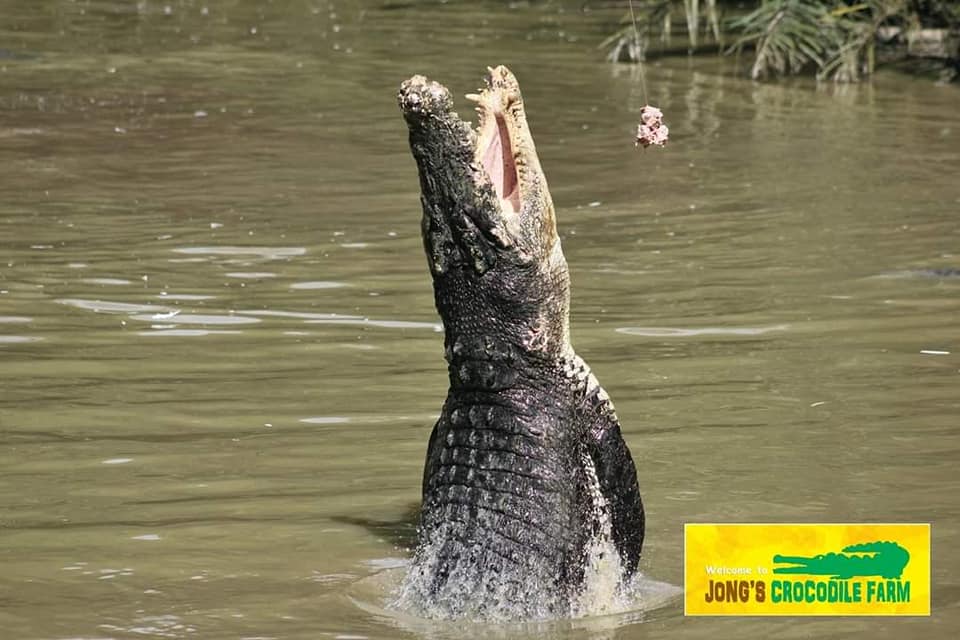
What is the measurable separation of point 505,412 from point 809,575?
967 mm

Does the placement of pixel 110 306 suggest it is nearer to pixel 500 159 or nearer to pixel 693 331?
pixel 693 331

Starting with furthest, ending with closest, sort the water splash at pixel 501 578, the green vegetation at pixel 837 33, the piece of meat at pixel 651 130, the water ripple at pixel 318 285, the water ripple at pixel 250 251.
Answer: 1. the green vegetation at pixel 837 33
2. the water ripple at pixel 250 251
3. the water ripple at pixel 318 285
4. the piece of meat at pixel 651 130
5. the water splash at pixel 501 578

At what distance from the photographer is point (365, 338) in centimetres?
794

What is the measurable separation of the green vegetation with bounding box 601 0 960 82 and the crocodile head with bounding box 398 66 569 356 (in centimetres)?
1116

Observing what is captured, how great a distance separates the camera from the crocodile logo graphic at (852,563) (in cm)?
491

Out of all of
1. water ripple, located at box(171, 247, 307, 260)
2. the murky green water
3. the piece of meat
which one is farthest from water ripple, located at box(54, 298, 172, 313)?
the piece of meat

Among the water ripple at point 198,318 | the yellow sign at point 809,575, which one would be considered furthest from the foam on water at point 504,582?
the water ripple at point 198,318

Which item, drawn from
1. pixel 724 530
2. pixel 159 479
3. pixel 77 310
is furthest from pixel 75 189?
pixel 724 530

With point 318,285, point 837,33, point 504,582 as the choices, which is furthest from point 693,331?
A: point 837,33

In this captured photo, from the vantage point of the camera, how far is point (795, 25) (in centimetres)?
1664

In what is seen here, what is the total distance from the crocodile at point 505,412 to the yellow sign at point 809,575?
0.25 m

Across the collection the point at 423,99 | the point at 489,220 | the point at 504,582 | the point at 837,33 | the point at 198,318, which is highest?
the point at 423,99

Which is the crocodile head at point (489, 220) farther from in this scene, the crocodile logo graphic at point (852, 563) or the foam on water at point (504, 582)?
the crocodile logo graphic at point (852, 563)

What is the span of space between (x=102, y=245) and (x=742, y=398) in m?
4.29
